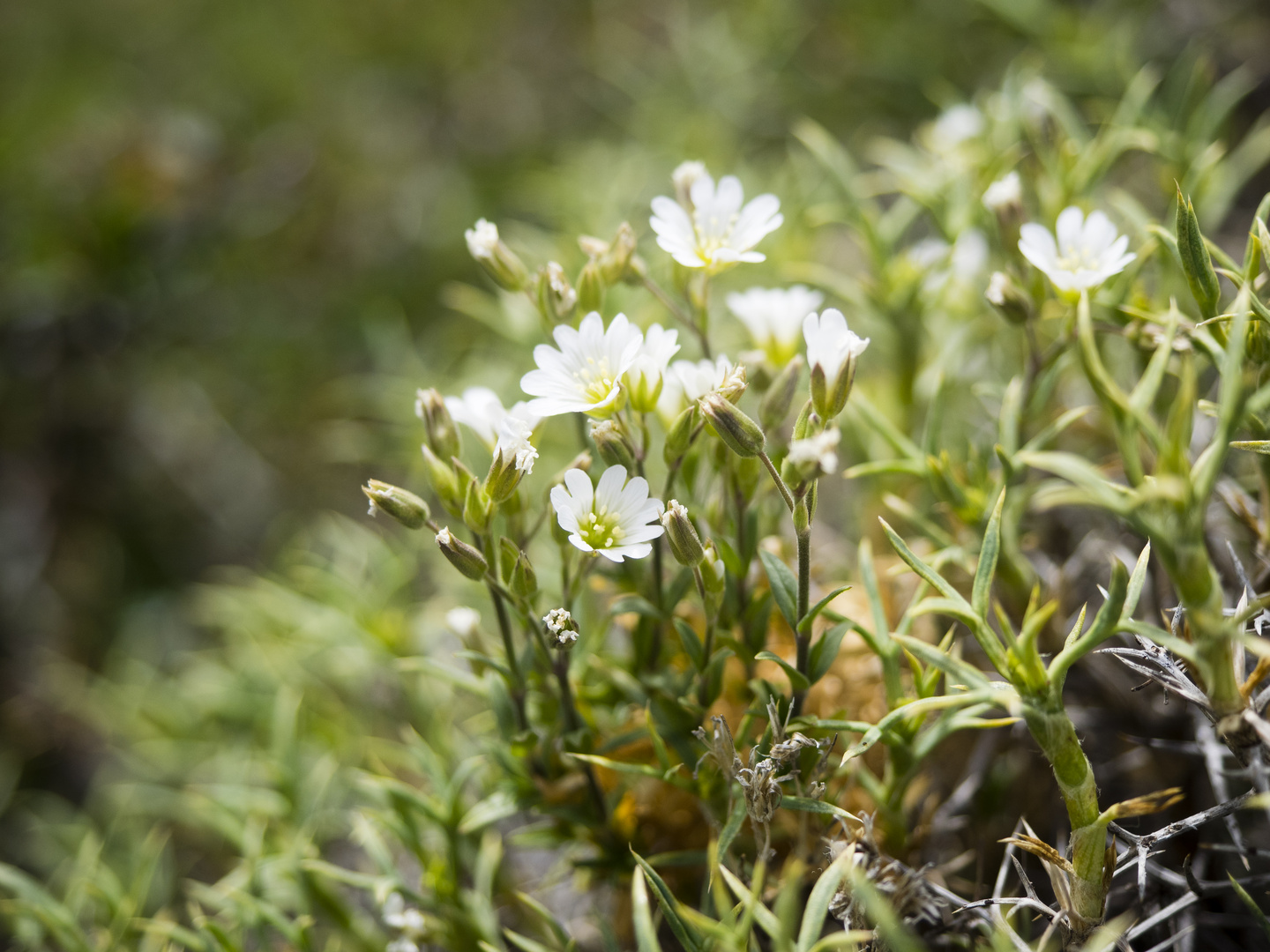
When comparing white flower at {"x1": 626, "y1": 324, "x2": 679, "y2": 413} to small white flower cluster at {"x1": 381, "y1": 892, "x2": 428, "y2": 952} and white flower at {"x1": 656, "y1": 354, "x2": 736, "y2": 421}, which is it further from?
small white flower cluster at {"x1": 381, "y1": 892, "x2": 428, "y2": 952}

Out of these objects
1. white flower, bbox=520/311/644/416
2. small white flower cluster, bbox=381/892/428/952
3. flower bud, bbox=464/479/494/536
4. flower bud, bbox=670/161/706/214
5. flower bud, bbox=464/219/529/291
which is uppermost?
flower bud, bbox=670/161/706/214

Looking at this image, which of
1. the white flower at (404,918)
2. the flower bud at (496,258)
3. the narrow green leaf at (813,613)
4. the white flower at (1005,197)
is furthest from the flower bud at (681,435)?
the white flower at (404,918)

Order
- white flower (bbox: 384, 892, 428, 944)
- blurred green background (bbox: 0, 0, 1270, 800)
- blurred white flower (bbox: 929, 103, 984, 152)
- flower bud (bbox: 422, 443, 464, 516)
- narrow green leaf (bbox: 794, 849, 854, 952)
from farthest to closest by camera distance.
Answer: blurred green background (bbox: 0, 0, 1270, 800)
blurred white flower (bbox: 929, 103, 984, 152)
white flower (bbox: 384, 892, 428, 944)
flower bud (bbox: 422, 443, 464, 516)
narrow green leaf (bbox: 794, 849, 854, 952)

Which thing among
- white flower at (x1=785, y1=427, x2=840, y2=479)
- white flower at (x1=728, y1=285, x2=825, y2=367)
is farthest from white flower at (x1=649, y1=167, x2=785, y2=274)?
white flower at (x1=785, y1=427, x2=840, y2=479)

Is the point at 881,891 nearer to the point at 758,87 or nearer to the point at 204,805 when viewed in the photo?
the point at 204,805

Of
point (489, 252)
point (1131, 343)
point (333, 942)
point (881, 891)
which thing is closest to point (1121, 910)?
point (881, 891)

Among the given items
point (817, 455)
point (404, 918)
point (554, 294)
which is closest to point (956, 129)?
point (554, 294)

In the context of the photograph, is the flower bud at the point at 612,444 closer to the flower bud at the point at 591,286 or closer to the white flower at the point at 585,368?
the white flower at the point at 585,368
